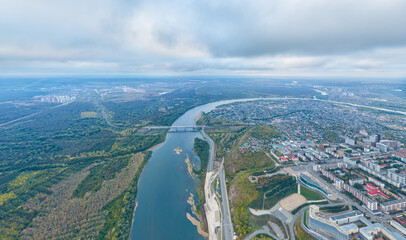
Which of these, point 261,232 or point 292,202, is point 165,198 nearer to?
point 261,232

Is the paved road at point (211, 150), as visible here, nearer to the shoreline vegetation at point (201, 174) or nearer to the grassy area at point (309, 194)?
the shoreline vegetation at point (201, 174)

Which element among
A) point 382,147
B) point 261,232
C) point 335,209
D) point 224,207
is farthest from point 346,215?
point 382,147

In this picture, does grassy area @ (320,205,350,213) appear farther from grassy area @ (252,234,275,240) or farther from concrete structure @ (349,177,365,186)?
grassy area @ (252,234,275,240)

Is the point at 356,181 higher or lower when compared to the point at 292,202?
higher

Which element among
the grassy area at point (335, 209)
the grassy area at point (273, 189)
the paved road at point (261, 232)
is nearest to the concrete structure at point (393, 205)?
the grassy area at point (335, 209)

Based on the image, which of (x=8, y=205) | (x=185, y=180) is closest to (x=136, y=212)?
(x=185, y=180)

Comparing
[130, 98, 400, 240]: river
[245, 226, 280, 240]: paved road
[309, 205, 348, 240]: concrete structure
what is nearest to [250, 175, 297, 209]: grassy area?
[245, 226, 280, 240]: paved road
